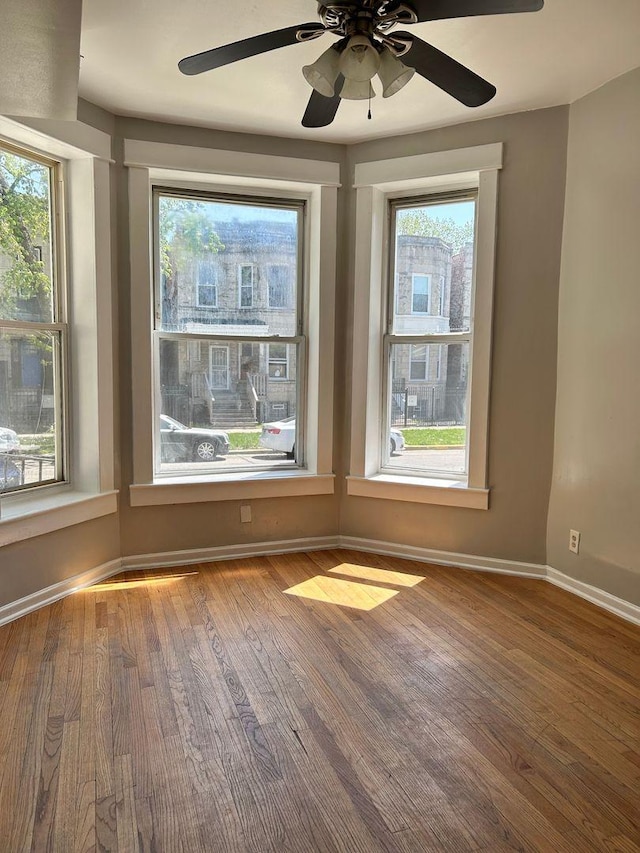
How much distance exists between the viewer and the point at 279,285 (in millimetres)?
3926

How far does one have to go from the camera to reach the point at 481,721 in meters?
2.14

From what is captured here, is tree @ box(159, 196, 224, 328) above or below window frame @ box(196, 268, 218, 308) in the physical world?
above

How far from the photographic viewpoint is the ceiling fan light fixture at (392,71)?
6.48ft

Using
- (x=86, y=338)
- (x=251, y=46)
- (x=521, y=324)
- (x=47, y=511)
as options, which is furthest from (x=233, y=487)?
(x=251, y=46)

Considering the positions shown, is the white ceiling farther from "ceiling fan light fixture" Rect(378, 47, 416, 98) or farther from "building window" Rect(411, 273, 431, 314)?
"building window" Rect(411, 273, 431, 314)

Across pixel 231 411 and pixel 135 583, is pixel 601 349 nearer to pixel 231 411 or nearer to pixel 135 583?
pixel 231 411

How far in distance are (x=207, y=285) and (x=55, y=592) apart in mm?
2020

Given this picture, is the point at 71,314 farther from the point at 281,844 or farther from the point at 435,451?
the point at 281,844

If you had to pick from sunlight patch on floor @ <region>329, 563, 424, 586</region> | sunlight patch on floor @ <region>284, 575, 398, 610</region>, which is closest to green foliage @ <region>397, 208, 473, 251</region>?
sunlight patch on floor @ <region>329, 563, 424, 586</region>

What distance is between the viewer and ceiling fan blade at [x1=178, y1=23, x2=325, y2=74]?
1.93 metres

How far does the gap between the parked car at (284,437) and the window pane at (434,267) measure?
0.73 metres

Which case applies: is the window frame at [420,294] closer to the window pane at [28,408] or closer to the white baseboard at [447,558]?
the white baseboard at [447,558]

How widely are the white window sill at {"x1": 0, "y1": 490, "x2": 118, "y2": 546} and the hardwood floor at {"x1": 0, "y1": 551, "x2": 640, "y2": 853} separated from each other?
1.38 ft

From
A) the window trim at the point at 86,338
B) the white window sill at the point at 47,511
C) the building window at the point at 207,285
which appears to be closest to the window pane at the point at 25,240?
the window trim at the point at 86,338
